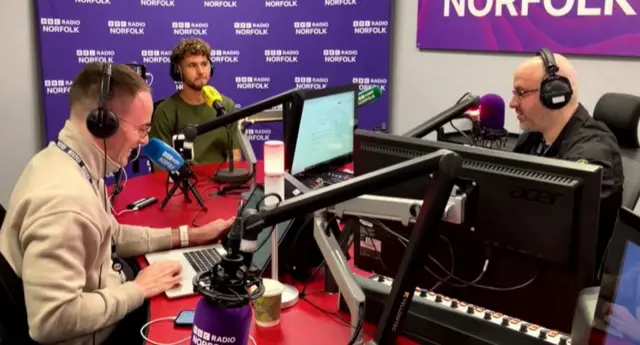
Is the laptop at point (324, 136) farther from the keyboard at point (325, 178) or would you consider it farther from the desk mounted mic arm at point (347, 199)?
the desk mounted mic arm at point (347, 199)

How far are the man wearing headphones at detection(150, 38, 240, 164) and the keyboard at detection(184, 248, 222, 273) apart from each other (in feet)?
4.43

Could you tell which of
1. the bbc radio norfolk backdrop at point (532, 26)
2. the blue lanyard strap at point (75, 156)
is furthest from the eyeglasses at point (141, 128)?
the bbc radio norfolk backdrop at point (532, 26)

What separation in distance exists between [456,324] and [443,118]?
0.69 m

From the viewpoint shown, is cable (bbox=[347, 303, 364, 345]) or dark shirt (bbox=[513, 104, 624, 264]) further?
dark shirt (bbox=[513, 104, 624, 264])

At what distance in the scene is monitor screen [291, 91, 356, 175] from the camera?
2.44 m

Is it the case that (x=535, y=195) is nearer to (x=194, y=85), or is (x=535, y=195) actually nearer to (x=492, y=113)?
(x=492, y=113)

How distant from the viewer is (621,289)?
34.6 inches

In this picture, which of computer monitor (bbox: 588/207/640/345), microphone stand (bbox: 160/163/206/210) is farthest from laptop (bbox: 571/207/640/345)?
microphone stand (bbox: 160/163/206/210)

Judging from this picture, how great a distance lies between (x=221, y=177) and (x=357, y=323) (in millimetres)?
1644

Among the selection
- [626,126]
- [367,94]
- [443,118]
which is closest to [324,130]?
[367,94]

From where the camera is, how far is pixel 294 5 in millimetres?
3949

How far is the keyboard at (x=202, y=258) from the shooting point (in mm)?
1765

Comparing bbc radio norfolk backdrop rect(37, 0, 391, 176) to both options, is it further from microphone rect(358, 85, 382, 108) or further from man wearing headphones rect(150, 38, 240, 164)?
microphone rect(358, 85, 382, 108)

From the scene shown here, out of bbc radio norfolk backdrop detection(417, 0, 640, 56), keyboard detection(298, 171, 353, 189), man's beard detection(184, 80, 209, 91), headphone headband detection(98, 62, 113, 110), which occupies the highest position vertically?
bbc radio norfolk backdrop detection(417, 0, 640, 56)
